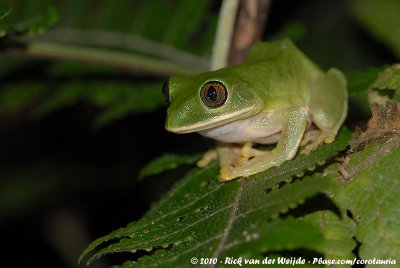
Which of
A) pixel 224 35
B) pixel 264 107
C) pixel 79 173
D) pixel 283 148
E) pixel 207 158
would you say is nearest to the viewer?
pixel 283 148

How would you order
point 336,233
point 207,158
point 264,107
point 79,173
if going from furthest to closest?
point 79,173 → point 207,158 → point 264,107 → point 336,233

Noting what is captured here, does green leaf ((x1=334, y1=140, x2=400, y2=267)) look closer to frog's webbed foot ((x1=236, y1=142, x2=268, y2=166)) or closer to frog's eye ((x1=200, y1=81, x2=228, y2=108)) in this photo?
frog's webbed foot ((x1=236, y1=142, x2=268, y2=166))

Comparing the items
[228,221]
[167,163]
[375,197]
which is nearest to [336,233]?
[375,197]

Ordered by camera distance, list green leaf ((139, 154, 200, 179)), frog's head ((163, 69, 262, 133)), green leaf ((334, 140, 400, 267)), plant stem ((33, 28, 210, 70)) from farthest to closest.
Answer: plant stem ((33, 28, 210, 70))
green leaf ((139, 154, 200, 179))
frog's head ((163, 69, 262, 133))
green leaf ((334, 140, 400, 267))

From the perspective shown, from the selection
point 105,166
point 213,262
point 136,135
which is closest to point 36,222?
point 105,166

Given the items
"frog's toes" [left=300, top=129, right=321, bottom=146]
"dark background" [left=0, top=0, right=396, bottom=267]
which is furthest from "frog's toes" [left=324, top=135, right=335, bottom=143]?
"dark background" [left=0, top=0, right=396, bottom=267]

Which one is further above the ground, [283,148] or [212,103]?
[212,103]

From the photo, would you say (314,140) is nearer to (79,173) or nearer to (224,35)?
(224,35)
